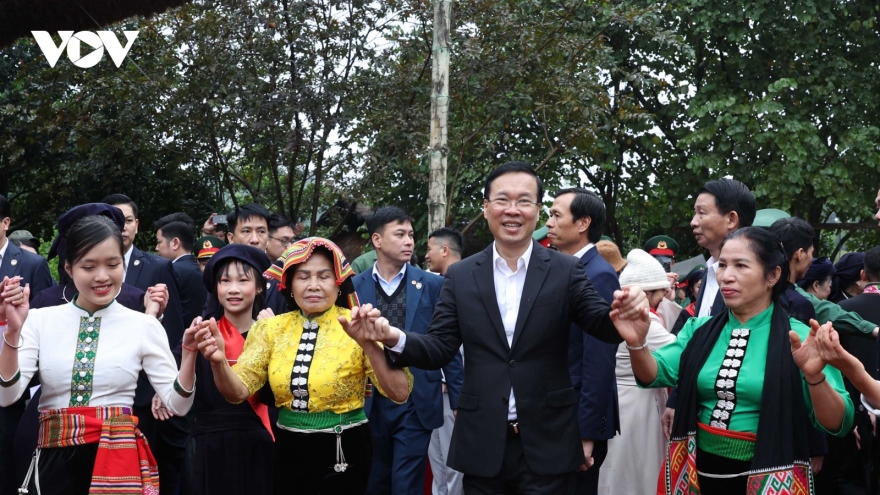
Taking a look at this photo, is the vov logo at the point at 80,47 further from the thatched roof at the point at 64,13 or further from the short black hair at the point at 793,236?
the short black hair at the point at 793,236

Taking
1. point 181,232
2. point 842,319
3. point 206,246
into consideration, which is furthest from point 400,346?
point 206,246

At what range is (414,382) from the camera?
22.3ft

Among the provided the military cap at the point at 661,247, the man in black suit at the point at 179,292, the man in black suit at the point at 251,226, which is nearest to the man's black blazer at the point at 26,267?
the man in black suit at the point at 179,292

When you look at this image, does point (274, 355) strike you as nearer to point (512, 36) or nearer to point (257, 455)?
point (257, 455)

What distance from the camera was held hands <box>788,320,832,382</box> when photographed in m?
3.81

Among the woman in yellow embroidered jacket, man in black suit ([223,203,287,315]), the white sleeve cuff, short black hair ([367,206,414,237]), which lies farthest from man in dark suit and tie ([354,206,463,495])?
the white sleeve cuff

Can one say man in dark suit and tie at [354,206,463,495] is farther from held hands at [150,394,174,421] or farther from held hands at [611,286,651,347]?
held hands at [611,286,651,347]

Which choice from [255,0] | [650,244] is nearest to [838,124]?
[650,244]

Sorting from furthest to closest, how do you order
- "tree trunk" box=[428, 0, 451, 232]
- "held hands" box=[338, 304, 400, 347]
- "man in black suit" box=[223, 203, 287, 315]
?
"tree trunk" box=[428, 0, 451, 232]
"man in black suit" box=[223, 203, 287, 315]
"held hands" box=[338, 304, 400, 347]

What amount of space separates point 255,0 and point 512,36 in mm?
3329

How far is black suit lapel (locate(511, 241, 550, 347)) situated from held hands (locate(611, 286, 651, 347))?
44 centimetres

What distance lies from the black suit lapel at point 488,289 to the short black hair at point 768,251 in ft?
3.83

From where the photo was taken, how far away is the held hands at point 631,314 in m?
3.78

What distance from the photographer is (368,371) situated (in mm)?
4734
